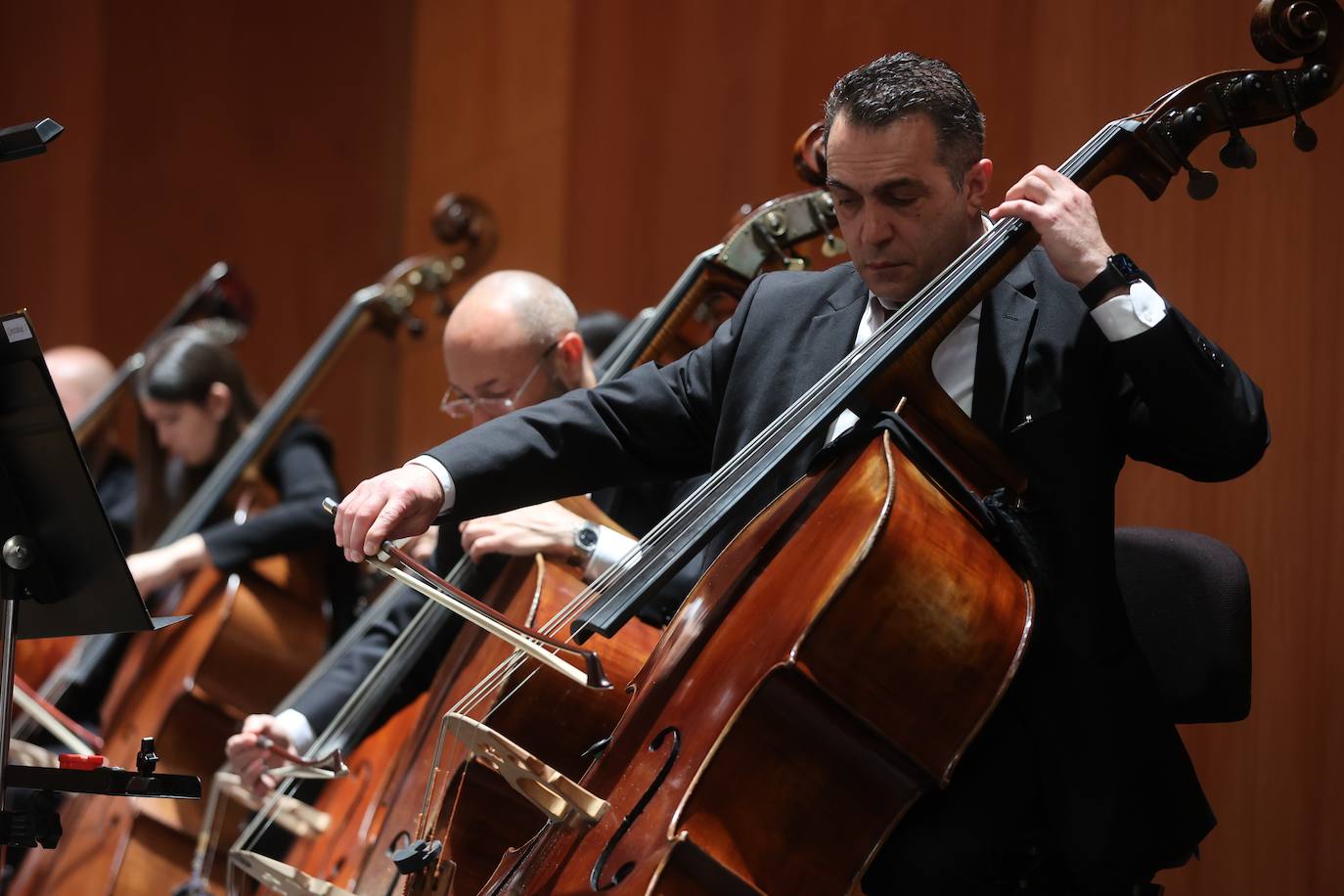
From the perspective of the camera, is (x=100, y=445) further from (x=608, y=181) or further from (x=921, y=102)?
(x=921, y=102)

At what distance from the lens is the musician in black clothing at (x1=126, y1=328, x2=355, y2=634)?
9.64ft

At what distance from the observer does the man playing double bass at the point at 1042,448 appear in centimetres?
143

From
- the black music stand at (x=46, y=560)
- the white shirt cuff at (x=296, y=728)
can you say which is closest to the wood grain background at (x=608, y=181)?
the white shirt cuff at (x=296, y=728)

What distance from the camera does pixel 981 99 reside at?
102 inches

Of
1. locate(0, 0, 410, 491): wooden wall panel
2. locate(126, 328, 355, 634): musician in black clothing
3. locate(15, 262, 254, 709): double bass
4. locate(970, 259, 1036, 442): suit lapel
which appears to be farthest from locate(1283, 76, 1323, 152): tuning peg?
locate(0, 0, 410, 491): wooden wall panel

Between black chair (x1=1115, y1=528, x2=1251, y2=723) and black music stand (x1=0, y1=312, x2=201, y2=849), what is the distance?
103 centimetres

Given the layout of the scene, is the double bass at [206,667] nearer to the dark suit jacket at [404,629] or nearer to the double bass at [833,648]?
the dark suit jacket at [404,629]

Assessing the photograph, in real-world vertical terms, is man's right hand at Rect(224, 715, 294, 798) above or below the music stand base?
below

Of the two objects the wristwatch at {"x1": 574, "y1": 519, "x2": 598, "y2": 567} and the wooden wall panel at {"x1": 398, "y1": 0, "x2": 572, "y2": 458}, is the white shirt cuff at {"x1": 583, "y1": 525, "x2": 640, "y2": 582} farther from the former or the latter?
the wooden wall panel at {"x1": 398, "y1": 0, "x2": 572, "y2": 458}

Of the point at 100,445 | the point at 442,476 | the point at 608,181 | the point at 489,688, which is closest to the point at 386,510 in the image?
the point at 442,476

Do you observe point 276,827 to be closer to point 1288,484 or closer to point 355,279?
point 1288,484

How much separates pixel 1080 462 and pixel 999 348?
0.46ft

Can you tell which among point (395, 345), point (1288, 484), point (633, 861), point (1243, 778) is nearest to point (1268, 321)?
point (1288, 484)

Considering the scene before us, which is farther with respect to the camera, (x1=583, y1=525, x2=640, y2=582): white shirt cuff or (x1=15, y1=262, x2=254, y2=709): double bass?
(x1=15, y1=262, x2=254, y2=709): double bass
